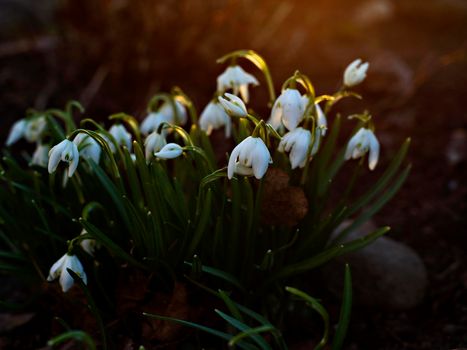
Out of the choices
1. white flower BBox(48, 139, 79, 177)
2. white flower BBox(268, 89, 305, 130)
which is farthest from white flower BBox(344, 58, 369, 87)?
white flower BBox(48, 139, 79, 177)

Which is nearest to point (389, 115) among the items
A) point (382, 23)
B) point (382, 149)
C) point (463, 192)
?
point (382, 149)

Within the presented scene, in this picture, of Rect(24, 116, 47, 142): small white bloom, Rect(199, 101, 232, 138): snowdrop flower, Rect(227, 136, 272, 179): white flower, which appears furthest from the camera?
Rect(24, 116, 47, 142): small white bloom

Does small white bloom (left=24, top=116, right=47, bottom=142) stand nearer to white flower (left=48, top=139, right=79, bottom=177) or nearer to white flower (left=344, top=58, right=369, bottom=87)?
white flower (left=48, top=139, right=79, bottom=177)

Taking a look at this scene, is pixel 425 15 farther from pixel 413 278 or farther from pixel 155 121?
pixel 155 121

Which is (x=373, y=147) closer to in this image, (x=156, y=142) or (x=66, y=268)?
(x=156, y=142)

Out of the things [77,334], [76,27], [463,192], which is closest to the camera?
[77,334]

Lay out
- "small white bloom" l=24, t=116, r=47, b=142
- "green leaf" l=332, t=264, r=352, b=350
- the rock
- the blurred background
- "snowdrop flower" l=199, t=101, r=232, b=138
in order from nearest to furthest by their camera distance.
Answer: "green leaf" l=332, t=264, r=352, b=350, "snowdrop flower" l=199, t=101, r=232, b=138, "small white bloom" l=24, t=116, r=47, b=142, the rock, the blurred background

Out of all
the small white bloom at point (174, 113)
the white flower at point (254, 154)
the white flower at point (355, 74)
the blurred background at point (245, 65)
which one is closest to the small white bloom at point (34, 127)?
the small white bloom at point (174, 113)
